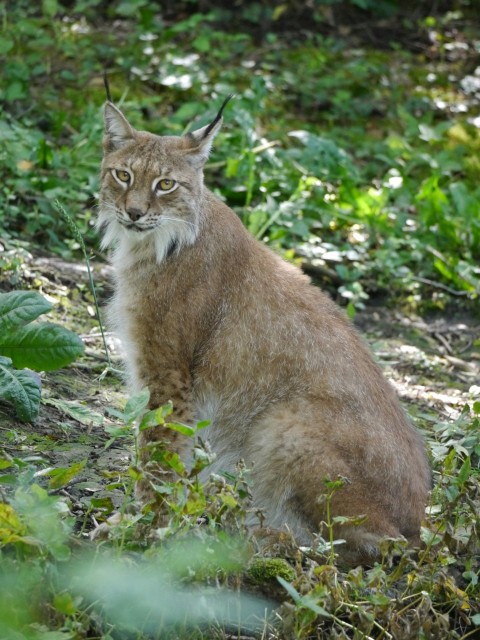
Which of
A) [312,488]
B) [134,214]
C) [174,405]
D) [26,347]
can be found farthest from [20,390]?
[312,488]

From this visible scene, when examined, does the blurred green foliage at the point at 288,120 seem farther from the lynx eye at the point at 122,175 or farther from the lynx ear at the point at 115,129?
the lynx eye at the point at 122,175

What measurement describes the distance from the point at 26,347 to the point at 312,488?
1493 mm

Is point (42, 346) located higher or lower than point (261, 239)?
higher

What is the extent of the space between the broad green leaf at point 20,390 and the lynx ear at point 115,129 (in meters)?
1.31

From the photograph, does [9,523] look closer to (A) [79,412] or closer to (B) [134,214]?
(A) [79,412]

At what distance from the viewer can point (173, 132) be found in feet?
28.8

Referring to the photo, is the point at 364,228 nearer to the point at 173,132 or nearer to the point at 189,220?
the point at 173,132

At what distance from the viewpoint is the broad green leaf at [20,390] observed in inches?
187

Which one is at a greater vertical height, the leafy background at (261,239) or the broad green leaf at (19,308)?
the broad green leaf at (19,308)

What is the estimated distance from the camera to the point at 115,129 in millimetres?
5262

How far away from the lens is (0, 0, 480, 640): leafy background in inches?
141

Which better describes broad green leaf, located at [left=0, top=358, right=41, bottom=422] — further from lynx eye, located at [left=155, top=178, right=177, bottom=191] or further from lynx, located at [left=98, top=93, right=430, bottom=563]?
lynx eye, located at [left=155, top=178, right=177, bottom=191]

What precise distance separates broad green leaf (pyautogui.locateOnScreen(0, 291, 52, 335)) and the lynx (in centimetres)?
48

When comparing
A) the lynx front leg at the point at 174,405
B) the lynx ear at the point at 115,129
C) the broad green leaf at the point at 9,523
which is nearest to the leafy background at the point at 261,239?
the broad green leaf at the point at 9,523
